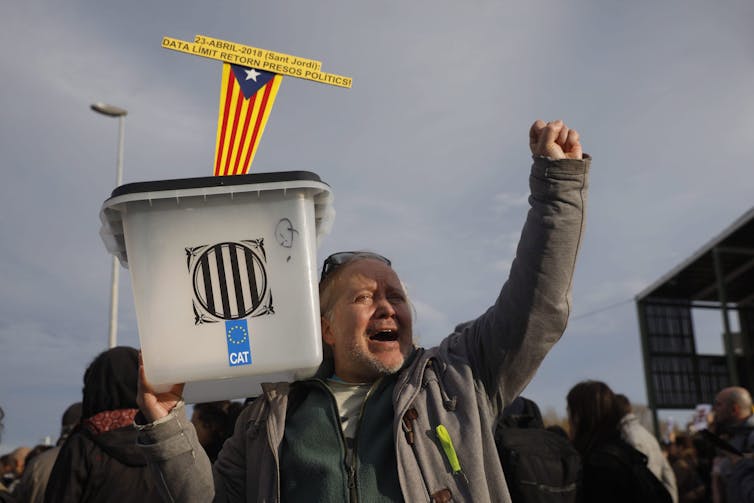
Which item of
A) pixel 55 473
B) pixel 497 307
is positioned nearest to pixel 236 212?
pixel 497 307

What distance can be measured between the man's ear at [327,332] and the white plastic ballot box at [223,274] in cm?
45

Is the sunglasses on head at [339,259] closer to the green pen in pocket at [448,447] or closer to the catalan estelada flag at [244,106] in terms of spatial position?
the catalan estelada flag at [244,106]

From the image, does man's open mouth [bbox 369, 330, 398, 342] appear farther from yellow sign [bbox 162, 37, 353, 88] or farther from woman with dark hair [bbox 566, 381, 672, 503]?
woman with dark hair [bbox 566, 381, 672, 503]

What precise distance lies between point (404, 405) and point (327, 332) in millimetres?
539

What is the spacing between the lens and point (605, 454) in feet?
13.2

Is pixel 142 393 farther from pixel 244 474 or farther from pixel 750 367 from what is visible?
pixel 750 367

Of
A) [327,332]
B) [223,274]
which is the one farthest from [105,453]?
[223,274]

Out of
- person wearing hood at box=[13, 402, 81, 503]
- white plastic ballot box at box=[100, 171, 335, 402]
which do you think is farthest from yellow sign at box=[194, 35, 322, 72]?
person wearing hood at box=[13, 402, 81, 503]

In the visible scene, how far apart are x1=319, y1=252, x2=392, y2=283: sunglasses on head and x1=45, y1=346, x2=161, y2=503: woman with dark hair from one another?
3.64ft

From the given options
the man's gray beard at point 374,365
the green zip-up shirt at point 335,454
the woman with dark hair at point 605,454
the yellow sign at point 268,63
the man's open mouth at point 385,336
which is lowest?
the woman with dark hair at point 605,454

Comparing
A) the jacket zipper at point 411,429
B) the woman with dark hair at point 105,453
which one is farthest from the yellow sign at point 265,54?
the woman with dark hair at point 105,453

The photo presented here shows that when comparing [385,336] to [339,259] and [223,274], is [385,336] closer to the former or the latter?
[339,259]

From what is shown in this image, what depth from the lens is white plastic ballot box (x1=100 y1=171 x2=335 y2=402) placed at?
1.93 m

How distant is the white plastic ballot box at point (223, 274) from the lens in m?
1.93
